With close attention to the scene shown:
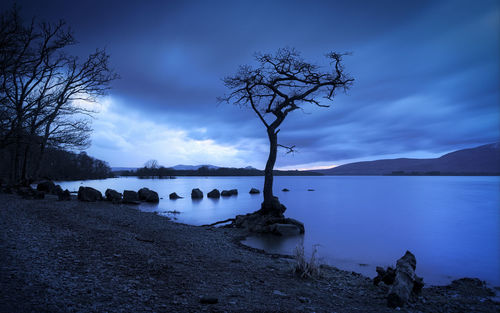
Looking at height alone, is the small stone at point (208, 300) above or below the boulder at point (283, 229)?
A: above

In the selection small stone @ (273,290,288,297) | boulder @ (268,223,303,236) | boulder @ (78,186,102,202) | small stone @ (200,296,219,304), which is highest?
boulder @ (78,186,102,202)

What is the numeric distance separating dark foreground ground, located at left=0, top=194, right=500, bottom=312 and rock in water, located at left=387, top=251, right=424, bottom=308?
0.61ft

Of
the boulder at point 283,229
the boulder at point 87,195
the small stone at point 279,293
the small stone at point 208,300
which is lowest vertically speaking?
the boulder at point 283,229

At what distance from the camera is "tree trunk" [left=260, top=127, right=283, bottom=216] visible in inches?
663

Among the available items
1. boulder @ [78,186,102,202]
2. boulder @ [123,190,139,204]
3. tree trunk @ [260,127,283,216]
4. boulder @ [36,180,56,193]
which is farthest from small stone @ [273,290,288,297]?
boulder @ [36,180,56,193]

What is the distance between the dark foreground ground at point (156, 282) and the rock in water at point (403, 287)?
19 cm

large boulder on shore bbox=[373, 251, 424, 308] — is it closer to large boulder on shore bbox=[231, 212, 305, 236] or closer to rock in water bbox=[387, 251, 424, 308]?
rock in water bbox=[387, 251, 424, 308]

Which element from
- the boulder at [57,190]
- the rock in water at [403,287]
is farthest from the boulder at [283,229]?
the boulder at [57,190]

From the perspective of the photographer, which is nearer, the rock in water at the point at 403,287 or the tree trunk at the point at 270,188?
the rock in water at the point at 403,287

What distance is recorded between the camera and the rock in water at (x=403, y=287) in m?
5.71

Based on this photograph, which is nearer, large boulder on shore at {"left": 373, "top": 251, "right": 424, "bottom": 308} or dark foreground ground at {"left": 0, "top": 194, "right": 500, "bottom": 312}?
dark foreground ground at {"left": 0, "top": 194, "right": 500, "bottom": 312}

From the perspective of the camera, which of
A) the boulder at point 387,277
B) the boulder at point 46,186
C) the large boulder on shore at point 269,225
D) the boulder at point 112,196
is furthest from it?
the boulder at point 112,196

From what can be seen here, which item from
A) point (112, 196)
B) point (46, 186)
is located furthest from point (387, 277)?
Result: point (46, 186)

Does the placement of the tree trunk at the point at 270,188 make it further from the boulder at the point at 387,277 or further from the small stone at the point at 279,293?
the small stone at the point at 279,293
